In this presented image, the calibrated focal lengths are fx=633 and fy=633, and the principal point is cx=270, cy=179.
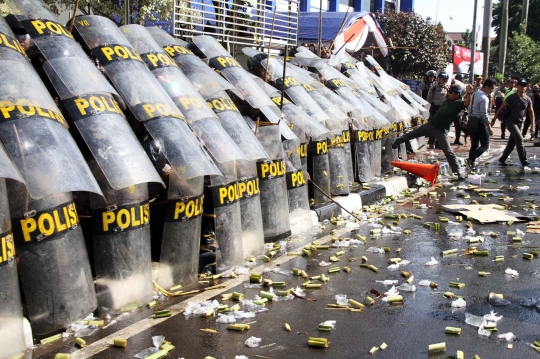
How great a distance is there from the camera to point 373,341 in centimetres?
445

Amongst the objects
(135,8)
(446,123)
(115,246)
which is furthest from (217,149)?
(446,123)

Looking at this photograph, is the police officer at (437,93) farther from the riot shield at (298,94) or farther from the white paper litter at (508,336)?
the white paper litter at (508,336)

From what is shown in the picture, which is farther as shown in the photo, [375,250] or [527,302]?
[375,250]

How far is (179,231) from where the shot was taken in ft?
18.0

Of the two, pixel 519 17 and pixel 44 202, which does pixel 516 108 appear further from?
pixel 519 17

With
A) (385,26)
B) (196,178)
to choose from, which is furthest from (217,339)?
(385,26)

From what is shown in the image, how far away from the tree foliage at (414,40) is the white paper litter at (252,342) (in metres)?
22.7

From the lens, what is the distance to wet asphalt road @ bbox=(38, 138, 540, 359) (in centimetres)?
429

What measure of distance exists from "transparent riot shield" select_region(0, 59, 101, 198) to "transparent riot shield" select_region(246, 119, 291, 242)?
2.87 m

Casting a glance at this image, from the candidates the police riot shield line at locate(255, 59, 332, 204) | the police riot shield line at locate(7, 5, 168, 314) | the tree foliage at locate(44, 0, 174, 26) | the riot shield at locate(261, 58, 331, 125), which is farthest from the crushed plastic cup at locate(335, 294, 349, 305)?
the tree foliage at locate(44, 0, 174, 26)

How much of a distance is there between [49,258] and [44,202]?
1.27 feet

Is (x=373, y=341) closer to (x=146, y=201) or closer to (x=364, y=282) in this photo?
(x=364, y=282)

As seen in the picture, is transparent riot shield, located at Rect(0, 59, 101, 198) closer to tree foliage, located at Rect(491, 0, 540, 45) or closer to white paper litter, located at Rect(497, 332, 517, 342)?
white paper litter, located at Rect(497, 332, 517, 342)

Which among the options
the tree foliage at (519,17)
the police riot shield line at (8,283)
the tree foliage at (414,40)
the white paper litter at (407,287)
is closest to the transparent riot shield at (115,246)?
the police riot shield line at (8,283)
